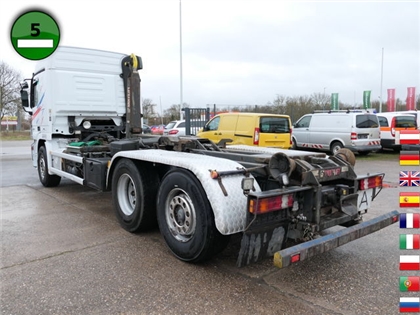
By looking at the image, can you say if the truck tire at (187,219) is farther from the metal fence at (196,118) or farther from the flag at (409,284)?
the metal fence at (196,118)

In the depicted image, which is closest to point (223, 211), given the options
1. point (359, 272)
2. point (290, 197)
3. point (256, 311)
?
point (290, 197)

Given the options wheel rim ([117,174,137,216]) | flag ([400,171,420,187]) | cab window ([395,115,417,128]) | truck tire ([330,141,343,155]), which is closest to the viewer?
flag ([400,171,420,187])

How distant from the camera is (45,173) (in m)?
8.27

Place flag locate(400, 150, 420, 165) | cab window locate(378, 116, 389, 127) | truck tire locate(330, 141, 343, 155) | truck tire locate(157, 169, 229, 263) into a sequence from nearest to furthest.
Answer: flag locate(400, 150, 420, 165)
truck tire locate(157, 169, 229, 263)
truck tire locate(330, 141, 343, 155)
cab window locate(378, 116, 389, 127)

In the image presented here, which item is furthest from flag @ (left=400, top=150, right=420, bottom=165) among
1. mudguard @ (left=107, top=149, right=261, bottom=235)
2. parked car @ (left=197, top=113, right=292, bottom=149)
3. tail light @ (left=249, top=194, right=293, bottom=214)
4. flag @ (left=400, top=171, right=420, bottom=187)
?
parked car @ (left=197, top=113, right=292, bottom=149)

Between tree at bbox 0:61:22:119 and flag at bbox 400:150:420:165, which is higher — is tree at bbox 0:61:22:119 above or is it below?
above

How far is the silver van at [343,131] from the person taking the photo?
1448cm

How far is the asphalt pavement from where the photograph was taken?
118 inches

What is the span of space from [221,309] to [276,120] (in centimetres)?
911

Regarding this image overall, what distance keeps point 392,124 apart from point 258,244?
47.9 ft

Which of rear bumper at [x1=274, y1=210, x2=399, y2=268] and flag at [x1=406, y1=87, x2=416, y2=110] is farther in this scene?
flag at [x1=406, y1=87, x2=416, y2=110]

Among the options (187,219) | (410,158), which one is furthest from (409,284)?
(187,219)

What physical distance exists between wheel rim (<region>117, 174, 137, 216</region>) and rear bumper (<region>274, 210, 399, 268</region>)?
263cm

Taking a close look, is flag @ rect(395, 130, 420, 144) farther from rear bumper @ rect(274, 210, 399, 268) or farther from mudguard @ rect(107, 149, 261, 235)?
mudguard @ rect(107, 149, 261, 235)
